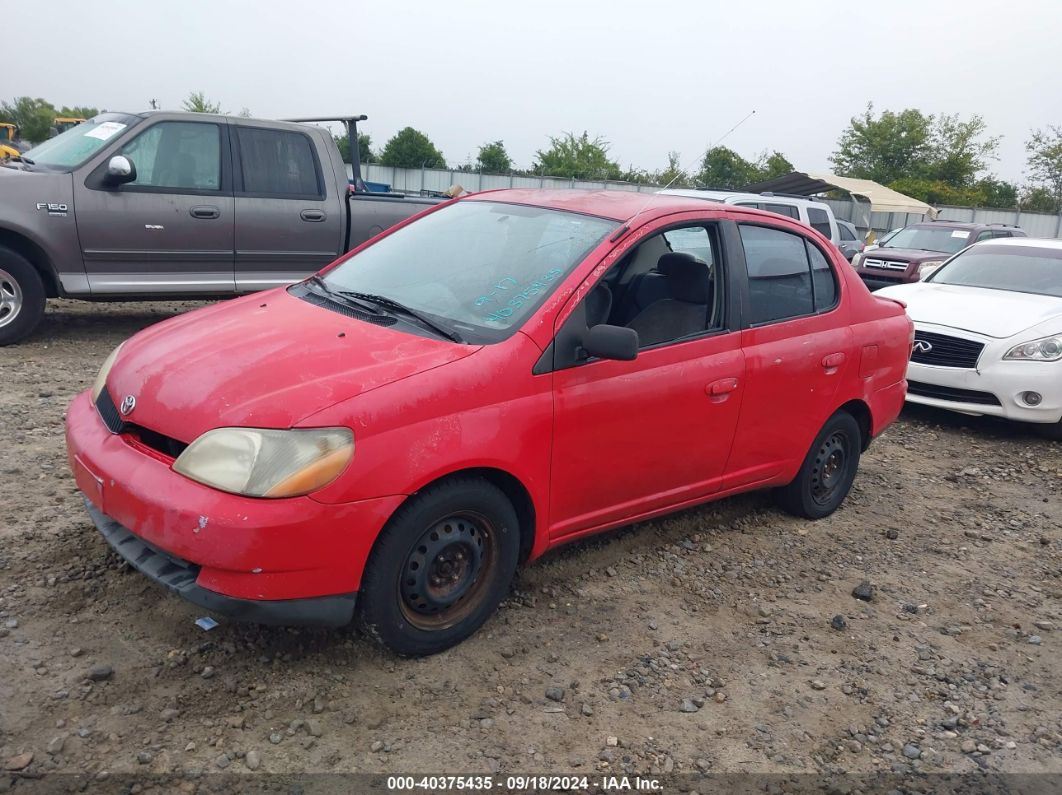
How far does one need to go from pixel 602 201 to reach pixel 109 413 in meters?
2.32

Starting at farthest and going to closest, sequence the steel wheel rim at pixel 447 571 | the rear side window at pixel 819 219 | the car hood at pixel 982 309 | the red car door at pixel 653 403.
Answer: the rear side window at pixel 819 219 < the car hood at pixel 982 309 < the red car door at pixel 653 403 < the steel wheel rim at pixel 447 571

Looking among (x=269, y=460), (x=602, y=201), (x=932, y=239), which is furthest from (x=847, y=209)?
(x=269, y=460)

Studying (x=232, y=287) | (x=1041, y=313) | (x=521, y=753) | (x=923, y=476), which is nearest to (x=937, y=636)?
(x=521, y=753)

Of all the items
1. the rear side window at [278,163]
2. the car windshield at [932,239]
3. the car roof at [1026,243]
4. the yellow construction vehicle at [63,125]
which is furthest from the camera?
the car windshield at [932,239]

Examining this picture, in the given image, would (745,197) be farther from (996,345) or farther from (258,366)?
(258,366)

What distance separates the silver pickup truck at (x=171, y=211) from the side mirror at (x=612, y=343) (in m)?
5.28

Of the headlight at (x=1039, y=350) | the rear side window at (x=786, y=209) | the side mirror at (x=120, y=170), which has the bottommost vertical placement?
the headlight at (x=1039, y=350)

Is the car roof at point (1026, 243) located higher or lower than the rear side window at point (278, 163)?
lower

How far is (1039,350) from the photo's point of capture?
7.11 meters

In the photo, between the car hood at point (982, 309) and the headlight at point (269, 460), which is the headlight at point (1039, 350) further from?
the headlight at point (269, 460)

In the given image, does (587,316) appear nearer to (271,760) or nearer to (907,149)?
(271,760)

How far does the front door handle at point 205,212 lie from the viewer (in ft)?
25.2

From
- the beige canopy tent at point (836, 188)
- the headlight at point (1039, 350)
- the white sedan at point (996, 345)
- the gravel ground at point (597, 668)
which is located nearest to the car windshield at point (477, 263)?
the gravel ground at point (597, 668)

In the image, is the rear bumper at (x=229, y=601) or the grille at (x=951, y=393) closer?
the rear bumper at (x=229, y=601)
